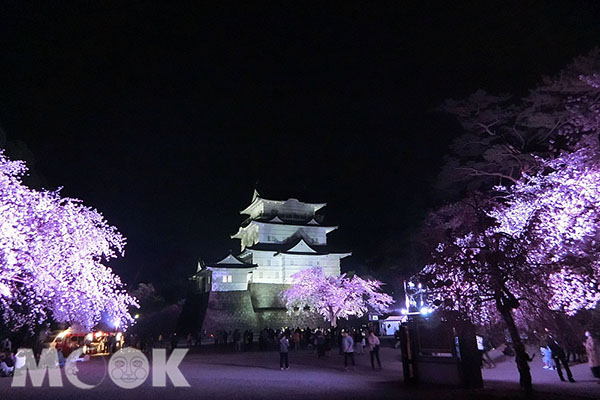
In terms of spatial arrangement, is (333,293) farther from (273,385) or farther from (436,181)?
(273,385)

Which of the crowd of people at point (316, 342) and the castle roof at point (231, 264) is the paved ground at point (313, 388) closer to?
the crowd of people at point (316, 342)

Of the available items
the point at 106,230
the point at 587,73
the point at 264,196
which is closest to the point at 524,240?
the point at 587,73

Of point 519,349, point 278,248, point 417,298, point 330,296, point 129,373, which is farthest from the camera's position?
point 278,248

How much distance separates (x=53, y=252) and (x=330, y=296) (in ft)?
101

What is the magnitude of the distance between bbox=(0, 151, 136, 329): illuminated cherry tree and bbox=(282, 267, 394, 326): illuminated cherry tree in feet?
91.1

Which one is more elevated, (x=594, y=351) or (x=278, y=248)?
(x=278, y=248)

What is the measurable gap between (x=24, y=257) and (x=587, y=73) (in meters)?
19.0

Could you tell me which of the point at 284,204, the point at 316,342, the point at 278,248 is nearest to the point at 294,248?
the point at 278,248

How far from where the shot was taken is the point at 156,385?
1312cm

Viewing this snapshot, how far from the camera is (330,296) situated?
132 feet

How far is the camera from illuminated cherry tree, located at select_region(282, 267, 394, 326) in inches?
1581

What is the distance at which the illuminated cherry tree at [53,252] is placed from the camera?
11.6 metres

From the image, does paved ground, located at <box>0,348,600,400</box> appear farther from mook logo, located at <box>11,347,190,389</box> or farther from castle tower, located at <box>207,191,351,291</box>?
castle tower, located at <box>207,191,351,291</box>

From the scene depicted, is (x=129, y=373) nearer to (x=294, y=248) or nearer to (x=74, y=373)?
(x=74, y=373)
